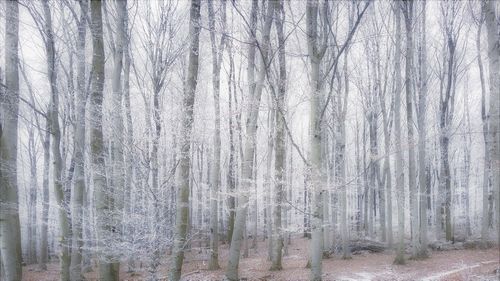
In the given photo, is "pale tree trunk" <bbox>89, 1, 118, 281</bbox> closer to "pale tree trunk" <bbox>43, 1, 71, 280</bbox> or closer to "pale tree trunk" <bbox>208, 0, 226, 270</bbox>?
"pale tree trunk" <bbox>43, 1, 71, 280</bbox>

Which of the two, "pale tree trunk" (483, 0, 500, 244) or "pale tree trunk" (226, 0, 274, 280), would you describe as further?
"pale tree trunk" (226, 0, 274, 280)

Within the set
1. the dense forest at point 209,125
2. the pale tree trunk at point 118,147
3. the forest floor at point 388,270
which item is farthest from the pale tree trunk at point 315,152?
the forest floor at point 388,270

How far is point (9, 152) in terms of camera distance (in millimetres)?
8828

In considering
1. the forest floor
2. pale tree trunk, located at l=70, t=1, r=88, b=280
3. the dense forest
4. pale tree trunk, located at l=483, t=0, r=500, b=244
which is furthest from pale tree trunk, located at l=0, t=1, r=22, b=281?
pale tree trunk, located at l=483, t=0, r=500, b=244

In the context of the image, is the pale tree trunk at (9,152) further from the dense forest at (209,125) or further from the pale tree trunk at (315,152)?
the pale tree trunk at (315,152)

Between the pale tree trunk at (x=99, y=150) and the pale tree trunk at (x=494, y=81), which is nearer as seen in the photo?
the pale tree trunk at (x=99, y=150)

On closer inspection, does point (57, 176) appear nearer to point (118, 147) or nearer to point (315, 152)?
point (118, 147)

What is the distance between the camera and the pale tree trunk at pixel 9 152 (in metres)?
7.73

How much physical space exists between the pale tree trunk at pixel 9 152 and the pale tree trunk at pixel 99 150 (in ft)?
7.26

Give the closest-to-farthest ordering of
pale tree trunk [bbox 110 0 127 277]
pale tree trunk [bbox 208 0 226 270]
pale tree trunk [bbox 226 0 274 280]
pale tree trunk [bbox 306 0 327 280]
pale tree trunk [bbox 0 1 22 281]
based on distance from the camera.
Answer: pale tree trunk [bbox 306 0 327 280] < pale tree trunk [bbox 110 0 127 277] < pale tree trunk [bbox 0 1 22 281] < pale tree trunk [bbox 226 0 274 280] < pale tree trunk [bbox 208 0 226 270]

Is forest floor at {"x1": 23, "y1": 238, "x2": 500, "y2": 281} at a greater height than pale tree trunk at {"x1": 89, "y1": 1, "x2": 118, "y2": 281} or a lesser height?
lesser

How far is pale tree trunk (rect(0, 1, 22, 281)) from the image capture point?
773 centimetres

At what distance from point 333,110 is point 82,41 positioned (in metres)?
11.1

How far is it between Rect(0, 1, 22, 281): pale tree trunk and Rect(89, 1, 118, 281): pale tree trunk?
7.26ft
